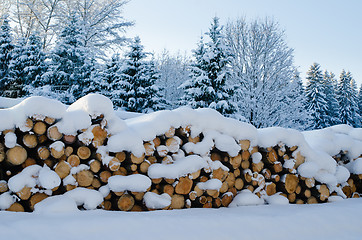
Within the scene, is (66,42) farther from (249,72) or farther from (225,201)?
(225,201)

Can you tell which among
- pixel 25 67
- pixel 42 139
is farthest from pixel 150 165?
pixel 25 67

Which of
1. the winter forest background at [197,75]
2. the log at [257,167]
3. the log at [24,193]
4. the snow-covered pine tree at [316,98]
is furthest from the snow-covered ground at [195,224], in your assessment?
the snow-covered pine tree at [316,98]

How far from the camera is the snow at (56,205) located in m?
2.07

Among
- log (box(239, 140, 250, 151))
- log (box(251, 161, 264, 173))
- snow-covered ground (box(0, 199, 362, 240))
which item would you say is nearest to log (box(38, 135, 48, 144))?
snow-covered ground (box(0, 199, 362, 240))

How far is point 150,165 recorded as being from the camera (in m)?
2.57

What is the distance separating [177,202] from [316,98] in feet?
85.7

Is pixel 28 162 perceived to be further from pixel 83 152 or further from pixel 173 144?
pixel 173 144

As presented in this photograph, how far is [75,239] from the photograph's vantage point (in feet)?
5.74

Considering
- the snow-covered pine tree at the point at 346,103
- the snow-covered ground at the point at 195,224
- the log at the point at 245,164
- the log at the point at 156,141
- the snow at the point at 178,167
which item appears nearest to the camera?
the snow-covered ground at the point at 195,224

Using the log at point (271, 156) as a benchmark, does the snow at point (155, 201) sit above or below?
below

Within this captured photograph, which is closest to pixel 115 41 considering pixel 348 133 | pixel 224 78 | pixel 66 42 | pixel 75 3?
pixel 75 3

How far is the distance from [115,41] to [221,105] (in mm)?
9572

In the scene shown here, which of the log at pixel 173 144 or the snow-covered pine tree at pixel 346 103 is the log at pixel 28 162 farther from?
the snow-covered pine tree at pixel 346 103

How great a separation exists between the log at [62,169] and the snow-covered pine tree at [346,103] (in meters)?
31.4
